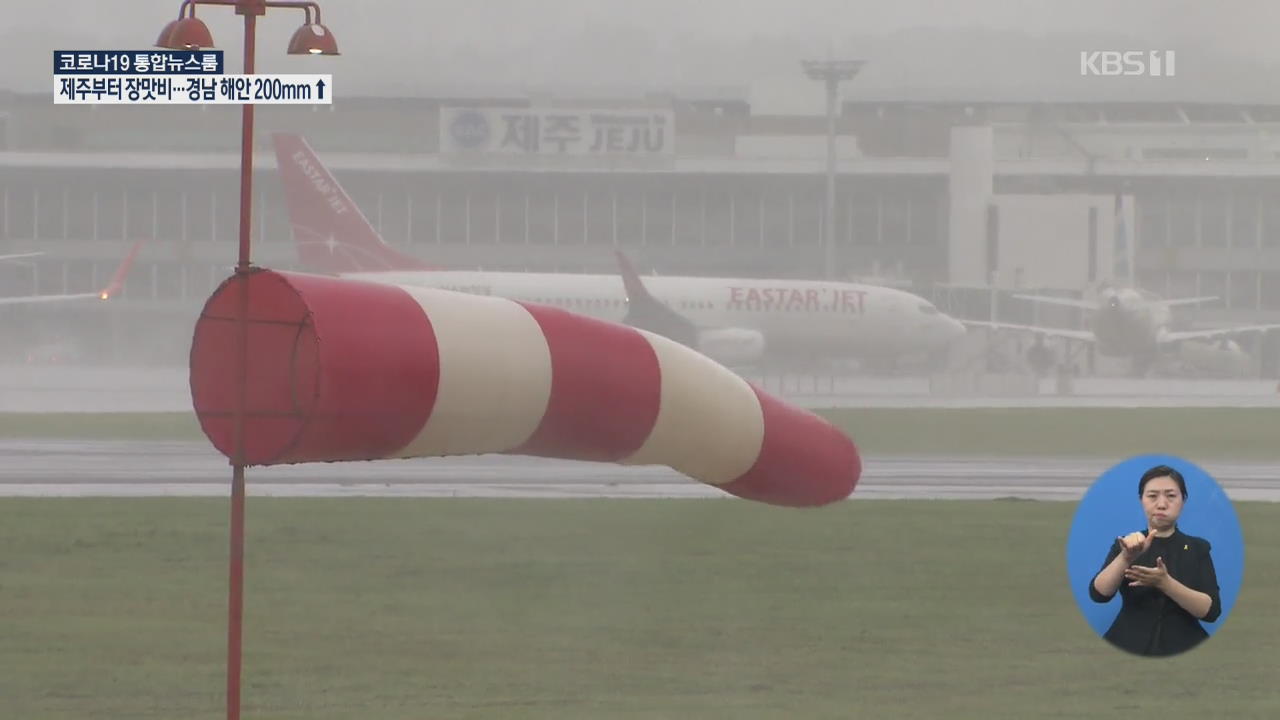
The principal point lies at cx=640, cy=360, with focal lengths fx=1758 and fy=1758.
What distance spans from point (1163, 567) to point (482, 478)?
20.4 metres

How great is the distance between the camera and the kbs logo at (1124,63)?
100438mm

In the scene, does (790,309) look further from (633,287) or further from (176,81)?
(176,81)

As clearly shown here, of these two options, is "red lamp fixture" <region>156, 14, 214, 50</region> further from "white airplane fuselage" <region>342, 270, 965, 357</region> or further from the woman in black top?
"white airplane fuselage" <region>342, 270, 965, 357</region>

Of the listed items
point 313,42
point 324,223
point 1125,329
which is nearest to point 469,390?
point 313,42

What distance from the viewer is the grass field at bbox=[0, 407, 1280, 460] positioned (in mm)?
37312

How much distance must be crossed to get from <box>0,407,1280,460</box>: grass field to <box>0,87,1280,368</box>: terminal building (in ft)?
106

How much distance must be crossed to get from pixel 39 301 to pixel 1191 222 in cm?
5533

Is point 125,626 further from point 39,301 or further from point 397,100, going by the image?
point 397,100

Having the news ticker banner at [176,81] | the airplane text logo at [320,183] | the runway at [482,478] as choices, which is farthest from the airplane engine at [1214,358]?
the news ticker banner at [176,81]

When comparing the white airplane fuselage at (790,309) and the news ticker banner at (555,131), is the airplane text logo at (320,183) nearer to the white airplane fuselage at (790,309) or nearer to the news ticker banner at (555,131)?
the white airplane fuselage at (790,309)

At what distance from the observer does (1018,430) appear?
143 feet

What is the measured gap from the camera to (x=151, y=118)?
290 ft

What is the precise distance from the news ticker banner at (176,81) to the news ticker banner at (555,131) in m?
74.3

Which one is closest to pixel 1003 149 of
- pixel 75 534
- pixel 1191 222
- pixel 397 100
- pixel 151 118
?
pixel 1191 222
